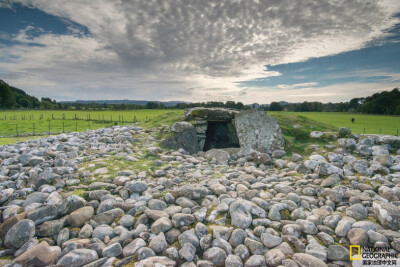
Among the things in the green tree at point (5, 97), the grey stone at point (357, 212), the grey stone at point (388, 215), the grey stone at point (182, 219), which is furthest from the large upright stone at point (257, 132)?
the green tree at point (5, 97)

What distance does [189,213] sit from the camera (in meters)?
4.35

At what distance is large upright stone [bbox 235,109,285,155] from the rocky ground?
2.36 meters

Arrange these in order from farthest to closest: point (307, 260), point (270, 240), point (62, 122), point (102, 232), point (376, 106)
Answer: point (376, 106), point (62, 122), point (102, 232), point (270, 240), point (307, 260)

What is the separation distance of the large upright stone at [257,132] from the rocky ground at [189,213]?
7.75ft

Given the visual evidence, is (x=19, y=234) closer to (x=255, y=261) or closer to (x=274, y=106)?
(x=255, y=261)

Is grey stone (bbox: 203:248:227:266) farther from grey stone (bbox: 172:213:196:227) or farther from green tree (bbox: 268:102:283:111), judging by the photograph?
green tree (bbox: 268:102:283:111)

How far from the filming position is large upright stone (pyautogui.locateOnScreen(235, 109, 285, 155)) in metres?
9.67

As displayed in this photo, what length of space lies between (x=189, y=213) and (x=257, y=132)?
21.7 ft

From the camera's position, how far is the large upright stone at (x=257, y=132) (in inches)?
381

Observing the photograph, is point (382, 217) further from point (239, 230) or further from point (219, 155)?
point (219, 155)

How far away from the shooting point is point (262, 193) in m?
5.26

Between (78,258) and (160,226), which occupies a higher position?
(160,226)

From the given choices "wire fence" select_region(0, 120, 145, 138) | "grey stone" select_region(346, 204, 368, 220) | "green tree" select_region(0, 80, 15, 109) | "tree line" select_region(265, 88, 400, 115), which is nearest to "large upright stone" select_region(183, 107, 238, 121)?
"grey stone" select_region(346, 204, 368, 220)

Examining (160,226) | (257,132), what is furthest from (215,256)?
(257,132)
